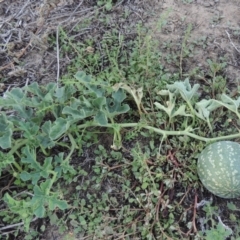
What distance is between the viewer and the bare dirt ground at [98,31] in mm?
3186

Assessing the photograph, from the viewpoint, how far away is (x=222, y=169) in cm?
250

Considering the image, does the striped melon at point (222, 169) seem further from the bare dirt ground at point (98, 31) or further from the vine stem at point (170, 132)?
the bare dirt ground at point (98, 31)

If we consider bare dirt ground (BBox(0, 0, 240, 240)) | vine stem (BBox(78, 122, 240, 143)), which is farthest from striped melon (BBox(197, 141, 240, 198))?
bare dirt ground (BBox(0, 0, 240, 240))

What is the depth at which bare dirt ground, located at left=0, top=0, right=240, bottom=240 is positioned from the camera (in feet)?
10.5

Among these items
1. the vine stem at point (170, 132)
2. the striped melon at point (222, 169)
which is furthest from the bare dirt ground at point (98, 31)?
the striped melon at point (222, 169)

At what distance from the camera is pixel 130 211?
2.62 metres

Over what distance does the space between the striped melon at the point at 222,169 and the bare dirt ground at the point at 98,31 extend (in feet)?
2.06

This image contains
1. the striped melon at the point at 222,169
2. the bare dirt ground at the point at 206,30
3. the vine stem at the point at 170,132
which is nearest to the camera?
the striped melon at the point at 222,169

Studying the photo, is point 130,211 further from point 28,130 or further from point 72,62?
point 72,62

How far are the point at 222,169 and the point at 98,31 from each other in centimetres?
142

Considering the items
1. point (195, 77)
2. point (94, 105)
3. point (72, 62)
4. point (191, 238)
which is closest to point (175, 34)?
point (195, 77)

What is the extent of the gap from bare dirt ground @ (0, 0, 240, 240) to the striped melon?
0.63 m

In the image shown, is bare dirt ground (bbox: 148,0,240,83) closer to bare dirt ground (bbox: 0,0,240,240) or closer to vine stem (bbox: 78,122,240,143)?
bare dirt ground (bbox: 0,0,240,240)

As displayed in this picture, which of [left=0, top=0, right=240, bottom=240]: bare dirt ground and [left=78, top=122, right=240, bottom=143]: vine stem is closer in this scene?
[left=78, top=122, right=240, bottom=143]: vine stem
